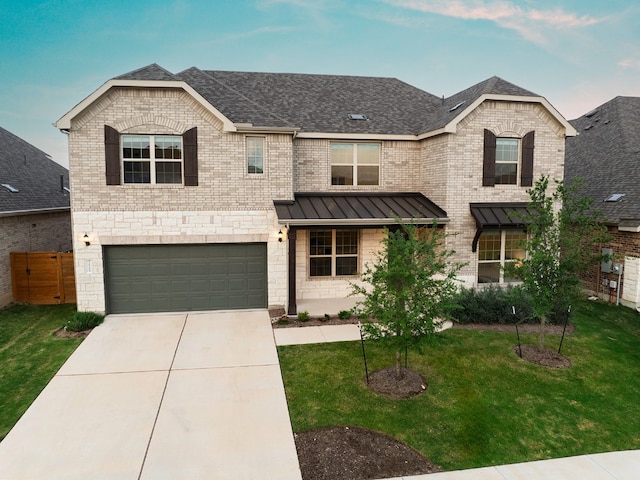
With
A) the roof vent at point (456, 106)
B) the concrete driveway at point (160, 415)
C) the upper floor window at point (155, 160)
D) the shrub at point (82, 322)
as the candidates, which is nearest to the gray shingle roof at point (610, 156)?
the roof vent at point (456, 106)

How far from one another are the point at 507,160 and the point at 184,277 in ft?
39.1

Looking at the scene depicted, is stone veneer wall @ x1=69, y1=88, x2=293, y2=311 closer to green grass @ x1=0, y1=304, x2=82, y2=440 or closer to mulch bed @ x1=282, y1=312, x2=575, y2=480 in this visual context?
green grass @ x1=0, y1=304, x2=82, y2=440

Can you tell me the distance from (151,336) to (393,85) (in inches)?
591

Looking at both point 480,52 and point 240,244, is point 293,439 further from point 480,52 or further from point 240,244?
point 480,52

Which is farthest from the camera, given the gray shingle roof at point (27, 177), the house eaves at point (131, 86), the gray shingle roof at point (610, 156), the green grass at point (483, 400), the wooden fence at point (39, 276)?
the gray shingle roof at point (27, 177)

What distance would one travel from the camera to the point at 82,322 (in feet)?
38.9

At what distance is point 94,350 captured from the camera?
10.3m

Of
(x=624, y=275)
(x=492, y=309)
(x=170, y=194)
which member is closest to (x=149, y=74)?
(x=170, y=194)

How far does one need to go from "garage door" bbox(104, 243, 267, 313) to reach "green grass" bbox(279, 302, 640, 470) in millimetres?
3912

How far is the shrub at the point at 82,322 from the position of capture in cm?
1177

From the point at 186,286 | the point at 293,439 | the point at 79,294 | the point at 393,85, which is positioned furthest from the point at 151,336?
the point at 393,85

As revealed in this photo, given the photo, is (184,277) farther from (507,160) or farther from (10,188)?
(507,160)

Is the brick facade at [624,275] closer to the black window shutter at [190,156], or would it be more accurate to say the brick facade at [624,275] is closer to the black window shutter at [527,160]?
the black window shutter at [527,160]

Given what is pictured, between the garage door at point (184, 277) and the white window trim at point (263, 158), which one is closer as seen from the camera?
the garage door at point (184, 277)
